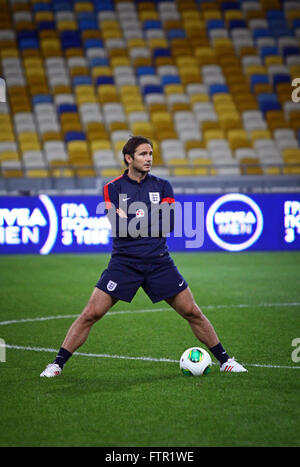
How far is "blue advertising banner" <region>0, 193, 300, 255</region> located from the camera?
17.2 meters

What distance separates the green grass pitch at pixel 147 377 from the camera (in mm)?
4598

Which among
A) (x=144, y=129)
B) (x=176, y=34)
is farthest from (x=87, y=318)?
(x=176, y=34)

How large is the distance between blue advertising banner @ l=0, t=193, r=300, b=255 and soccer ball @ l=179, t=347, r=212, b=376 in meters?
11.1

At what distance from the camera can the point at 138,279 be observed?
237 inches

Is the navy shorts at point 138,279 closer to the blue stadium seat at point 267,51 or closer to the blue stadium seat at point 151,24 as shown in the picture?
the blue stadium seat at point 267,51

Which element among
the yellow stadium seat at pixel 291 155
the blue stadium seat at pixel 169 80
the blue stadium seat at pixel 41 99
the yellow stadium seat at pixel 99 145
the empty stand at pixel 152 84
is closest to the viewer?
the yellow stadium seat at pixel 291 155

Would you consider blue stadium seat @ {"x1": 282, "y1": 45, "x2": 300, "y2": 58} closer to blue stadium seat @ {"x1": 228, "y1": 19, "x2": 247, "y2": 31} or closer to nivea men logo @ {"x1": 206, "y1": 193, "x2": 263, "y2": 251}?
blue stadium seat @ {"x1": 228, "y1": 19, "x2": 247, "y2": 31}

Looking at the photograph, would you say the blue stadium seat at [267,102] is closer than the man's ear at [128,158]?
No

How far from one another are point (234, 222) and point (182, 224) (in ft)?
4.24

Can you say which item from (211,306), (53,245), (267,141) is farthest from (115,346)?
(267,141)

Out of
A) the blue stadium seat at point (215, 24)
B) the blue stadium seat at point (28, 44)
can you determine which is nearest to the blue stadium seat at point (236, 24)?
the blue stadium seat at point (215, 24)

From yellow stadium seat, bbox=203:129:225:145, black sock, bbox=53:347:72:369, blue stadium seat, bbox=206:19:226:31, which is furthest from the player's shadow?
blue stadium seat, bbox=206:19:226:31

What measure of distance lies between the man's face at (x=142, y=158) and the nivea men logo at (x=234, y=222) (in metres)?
11.7
